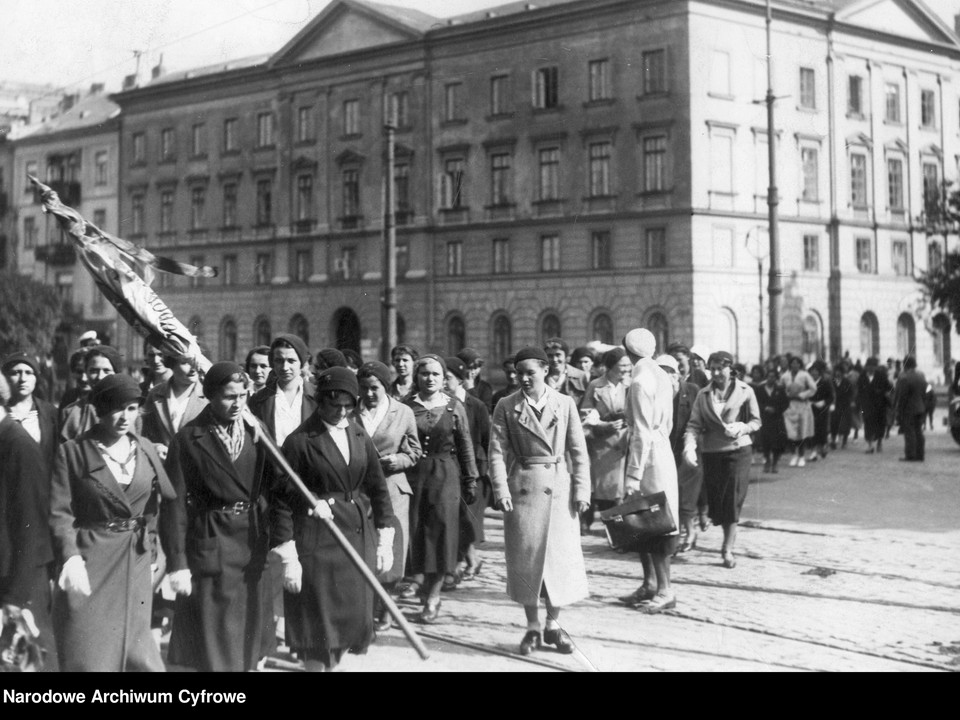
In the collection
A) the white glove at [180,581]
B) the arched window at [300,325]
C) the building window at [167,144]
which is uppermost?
the building window at [167,144]

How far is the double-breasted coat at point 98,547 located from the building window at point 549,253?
125ft

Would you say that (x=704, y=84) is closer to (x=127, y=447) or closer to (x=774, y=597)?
(x=774, y=597)

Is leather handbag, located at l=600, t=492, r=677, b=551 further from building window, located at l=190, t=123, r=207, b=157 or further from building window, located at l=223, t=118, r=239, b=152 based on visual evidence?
building window, located at l=190, t=123, r=207, b=157

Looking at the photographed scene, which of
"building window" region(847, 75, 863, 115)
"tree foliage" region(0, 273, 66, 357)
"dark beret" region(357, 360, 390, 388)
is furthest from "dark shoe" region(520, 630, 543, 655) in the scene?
"building window" region(847, 75, 863, 115)

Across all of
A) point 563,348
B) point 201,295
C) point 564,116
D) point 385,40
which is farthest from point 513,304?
point 563,348

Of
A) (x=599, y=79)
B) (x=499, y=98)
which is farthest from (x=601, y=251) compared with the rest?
(x=499, y=98)

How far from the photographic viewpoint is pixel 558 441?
799 centimetres

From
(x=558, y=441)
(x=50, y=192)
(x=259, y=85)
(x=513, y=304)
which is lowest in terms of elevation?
(x=558, y=441)

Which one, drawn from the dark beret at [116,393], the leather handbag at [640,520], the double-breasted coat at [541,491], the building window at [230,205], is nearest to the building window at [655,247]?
the building window at [230,205]

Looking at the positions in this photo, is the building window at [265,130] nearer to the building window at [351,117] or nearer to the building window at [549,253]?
the building window at [351,117]

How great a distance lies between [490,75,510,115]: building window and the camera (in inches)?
1679

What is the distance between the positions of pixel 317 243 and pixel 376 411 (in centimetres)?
4033

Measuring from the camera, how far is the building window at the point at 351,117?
44.9 metres

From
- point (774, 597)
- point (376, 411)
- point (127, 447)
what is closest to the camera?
point (127, 447)
